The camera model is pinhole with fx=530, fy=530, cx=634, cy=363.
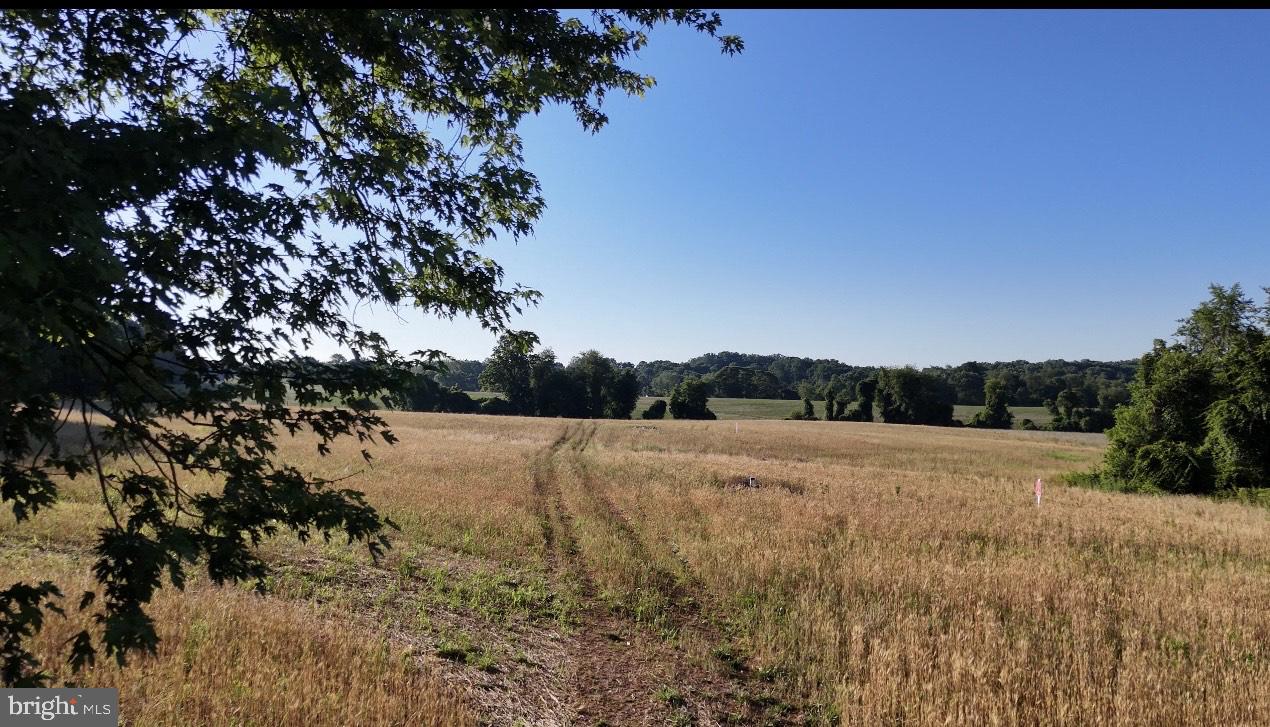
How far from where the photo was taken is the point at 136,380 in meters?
3.20

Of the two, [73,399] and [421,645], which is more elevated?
[73,399]

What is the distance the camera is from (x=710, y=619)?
25.2 feet

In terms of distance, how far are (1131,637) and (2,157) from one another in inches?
426

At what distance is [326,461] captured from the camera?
2270 cm

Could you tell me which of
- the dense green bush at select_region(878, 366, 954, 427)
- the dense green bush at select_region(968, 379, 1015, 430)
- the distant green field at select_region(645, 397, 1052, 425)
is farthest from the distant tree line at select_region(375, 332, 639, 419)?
the dense green bush at select_region(968, 379, 1015, 430)

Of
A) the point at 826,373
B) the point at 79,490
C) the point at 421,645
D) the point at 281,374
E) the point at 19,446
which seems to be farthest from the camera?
the point at 826,373

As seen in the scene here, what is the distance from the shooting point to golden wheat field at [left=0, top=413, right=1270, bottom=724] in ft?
16.7

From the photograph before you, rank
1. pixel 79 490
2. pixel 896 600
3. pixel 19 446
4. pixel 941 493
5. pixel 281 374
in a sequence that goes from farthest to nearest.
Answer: pixel 941 493 → pixel 79 490 → pixel 896 600 → pixel 281 374 → pixel 19 446

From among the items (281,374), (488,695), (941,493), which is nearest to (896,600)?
(488,695)

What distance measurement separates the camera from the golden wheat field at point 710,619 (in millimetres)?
5094

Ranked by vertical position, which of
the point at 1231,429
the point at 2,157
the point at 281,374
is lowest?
the point at 1231,429

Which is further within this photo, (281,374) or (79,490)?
(79,490)

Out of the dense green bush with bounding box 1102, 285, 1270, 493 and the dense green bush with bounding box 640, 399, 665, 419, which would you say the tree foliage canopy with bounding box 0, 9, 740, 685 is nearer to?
the dense green bush with bounding box 1102, 285, 1270, 493

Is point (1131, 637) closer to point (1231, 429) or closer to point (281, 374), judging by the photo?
point (281, 374)
